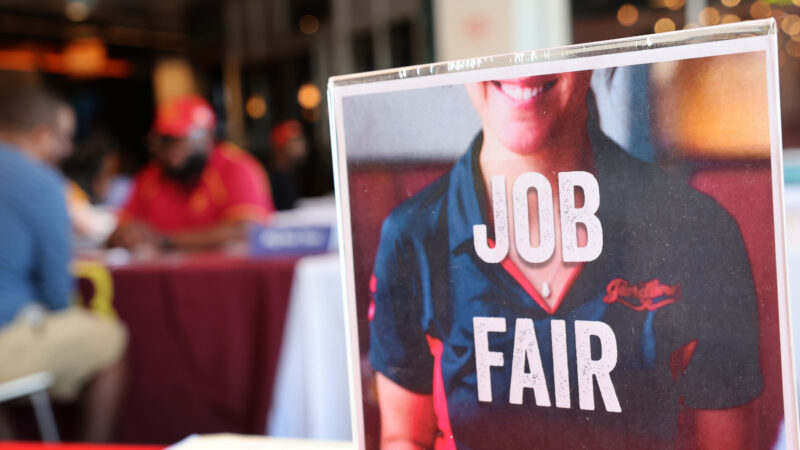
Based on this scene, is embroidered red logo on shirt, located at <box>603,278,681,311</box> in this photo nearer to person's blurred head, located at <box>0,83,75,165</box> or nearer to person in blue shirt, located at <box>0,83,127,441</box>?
person in blue shirt, located at <box>0,83,127,441</box>

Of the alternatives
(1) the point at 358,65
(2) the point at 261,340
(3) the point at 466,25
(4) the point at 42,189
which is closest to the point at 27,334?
(4) the point at 42,189

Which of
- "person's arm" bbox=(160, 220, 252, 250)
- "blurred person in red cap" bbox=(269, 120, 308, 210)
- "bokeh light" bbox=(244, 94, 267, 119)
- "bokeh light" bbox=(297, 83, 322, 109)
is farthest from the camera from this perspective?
"bokeh light" bbox=(244, 94, 267, 119)

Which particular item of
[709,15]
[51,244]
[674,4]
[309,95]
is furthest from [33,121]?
[309,95]

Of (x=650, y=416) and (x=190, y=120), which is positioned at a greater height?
(x=190, y=120)

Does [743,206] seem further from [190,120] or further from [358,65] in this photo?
[358,65]

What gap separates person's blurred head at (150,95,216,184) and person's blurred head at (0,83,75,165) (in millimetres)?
685

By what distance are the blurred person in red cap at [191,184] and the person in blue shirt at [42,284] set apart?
73 centimetres

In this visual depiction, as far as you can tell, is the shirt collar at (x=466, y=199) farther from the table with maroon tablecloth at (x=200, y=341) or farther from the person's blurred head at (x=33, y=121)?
the person's blurred head at (x=33, y=121)

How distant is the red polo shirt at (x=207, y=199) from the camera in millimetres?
3148

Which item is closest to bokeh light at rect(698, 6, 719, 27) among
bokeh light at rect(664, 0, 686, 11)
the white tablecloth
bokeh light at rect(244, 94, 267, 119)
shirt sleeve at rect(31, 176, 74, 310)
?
bokeh light at rect(664, 0, 686, 11)

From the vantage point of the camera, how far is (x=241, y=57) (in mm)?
9438

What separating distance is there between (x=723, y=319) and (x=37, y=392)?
2207mm

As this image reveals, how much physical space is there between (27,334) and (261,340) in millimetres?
624

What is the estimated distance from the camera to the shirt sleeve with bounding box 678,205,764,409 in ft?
1.36
